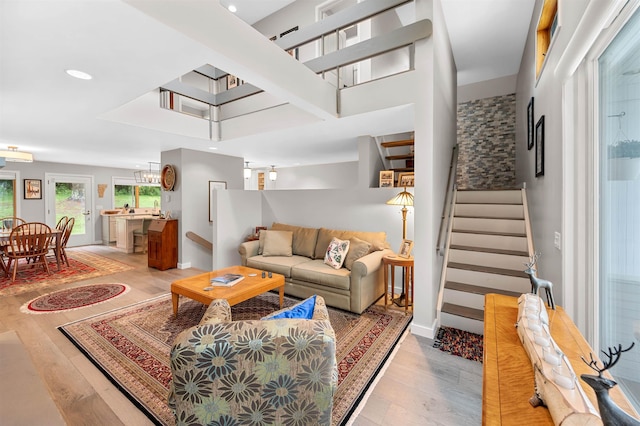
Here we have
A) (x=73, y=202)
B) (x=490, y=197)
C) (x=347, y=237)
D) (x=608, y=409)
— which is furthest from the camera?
(x=73, y=202)

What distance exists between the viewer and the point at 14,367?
147 cm

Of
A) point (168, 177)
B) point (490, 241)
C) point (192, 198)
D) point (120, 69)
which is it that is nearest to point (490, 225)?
point (490, 241)

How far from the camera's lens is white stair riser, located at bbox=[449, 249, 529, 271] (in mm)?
3135

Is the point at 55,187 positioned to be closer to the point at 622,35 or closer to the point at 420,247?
the point at 420,247

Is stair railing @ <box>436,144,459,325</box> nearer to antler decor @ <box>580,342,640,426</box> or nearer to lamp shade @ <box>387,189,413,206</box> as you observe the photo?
lamp shade @ <box>387,189,413,206</box>

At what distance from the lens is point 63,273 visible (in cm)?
501

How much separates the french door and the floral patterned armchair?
9035 mm

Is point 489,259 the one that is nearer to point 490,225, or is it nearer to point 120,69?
point 490,225

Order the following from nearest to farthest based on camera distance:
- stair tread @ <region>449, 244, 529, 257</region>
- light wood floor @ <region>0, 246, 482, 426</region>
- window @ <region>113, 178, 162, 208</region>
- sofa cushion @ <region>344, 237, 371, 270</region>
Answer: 1. light wood floor @ <region>0, 246, 482, 426</region>
2. stair tread @ <region>449, 244, 529, 257</region>
3. sofa cushion @ <region>344, 237, 371, 270</region>
4. window @ <region>113, 178, 162, 208</region>

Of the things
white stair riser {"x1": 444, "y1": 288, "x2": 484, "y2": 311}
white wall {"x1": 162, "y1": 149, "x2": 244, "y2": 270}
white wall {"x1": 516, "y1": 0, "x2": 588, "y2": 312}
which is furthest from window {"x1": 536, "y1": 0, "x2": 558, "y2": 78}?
white wall {"x1": 162, "y1": 149, "x2": 244, "y2": 270}

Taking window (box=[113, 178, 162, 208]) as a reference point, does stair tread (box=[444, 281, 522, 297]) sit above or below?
below

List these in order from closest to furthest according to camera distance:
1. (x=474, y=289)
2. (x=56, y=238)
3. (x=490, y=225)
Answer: (x=474, y=289)
(x=490, y=225)
(x=56, y=238)

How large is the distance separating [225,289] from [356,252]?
5.36ft

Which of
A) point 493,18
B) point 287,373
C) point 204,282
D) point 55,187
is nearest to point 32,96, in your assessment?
point 204,282
